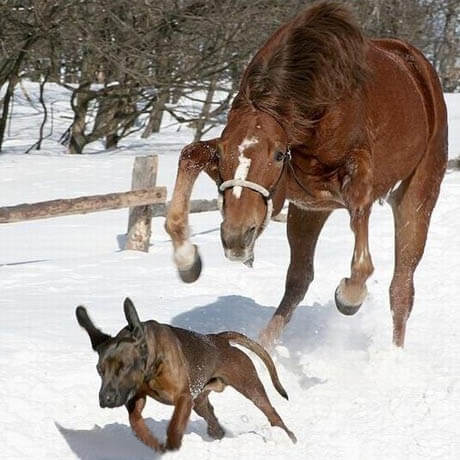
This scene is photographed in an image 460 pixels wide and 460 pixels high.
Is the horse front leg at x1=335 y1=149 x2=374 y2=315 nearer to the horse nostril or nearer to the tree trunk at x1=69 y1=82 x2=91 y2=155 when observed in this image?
the horse nostril

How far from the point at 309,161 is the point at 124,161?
45.9 feet

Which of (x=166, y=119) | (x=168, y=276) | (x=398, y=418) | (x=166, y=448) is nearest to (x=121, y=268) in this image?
(x=168, y=276)

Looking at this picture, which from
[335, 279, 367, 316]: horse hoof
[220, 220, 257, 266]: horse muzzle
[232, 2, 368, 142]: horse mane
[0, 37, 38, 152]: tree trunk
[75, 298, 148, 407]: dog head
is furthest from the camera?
[0, 37, 38, 152]: tree trunk

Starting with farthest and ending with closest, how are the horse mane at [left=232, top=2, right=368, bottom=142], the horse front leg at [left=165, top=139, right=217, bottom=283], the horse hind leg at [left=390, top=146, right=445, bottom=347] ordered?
the horse hind leg at [left=390, top=146, right=445, bottom=347] < the horse front leg at [left=165, top=139, right=217, bottom=283] < the horse mane at [left=232, top=2, right=368, bottom=142]

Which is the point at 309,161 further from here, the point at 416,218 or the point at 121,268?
the point at 121,268

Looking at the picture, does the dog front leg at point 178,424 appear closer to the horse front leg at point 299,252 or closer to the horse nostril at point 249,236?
the horse nostril at point 249,236

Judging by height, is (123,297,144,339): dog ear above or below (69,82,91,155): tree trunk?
above

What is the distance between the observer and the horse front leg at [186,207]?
207 inches

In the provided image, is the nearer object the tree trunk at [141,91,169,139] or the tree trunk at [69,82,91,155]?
the tree trunk at [141,91,169,139]

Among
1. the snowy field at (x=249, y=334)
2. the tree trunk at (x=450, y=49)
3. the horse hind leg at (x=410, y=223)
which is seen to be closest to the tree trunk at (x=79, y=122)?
the snowy field at (x=249, y=334)

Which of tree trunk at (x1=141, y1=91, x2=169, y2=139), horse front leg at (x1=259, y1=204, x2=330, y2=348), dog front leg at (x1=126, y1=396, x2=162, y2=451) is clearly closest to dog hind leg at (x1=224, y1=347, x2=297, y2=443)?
dog front leg at (x1=126, y1=396, x2=162, y2=451)

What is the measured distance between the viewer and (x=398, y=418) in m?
5.11

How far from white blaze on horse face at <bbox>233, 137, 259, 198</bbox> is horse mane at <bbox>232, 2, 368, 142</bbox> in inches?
10.7

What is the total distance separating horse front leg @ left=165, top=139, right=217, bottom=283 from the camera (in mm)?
5250
